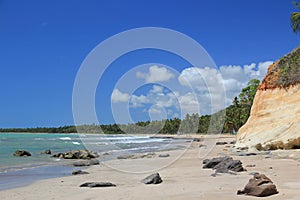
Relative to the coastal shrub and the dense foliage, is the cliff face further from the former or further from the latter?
the dense foliage

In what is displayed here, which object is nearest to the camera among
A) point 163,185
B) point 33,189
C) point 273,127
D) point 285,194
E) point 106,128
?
point 285,194

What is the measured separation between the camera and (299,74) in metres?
24.7

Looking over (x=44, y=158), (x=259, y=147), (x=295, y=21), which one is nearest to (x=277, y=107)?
(x=259, y=147)

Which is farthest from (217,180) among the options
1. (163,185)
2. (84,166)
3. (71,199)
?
(84,166)

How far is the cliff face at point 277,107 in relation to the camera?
22422 mm

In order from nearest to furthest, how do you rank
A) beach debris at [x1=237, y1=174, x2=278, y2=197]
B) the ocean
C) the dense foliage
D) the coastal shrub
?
beach debris at [x1=237, y1=174, x2=278, y2=197]
the ocean
the coastal shrub
the dense foliage

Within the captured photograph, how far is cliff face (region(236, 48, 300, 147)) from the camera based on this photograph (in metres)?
22.4

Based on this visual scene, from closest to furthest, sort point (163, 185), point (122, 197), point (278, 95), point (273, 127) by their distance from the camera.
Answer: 1. point (122, 197)
2. point (163, 185)
3. point (273, 127)
4. point (278, 95)

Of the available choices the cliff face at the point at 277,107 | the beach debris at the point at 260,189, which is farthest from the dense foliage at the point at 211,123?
the beach debris at the point at 260,189

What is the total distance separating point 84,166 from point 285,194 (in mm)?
14337

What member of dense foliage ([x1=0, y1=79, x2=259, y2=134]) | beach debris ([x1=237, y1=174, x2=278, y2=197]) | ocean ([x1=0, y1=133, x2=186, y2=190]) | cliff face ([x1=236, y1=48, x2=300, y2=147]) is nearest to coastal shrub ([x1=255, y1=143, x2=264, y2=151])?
cliff face ([x1=236, y1=48, x2=300, y2=147])

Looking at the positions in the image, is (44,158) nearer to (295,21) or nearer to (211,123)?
(295,21)

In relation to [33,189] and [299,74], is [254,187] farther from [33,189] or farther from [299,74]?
[299,74]

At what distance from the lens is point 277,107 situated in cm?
2519
